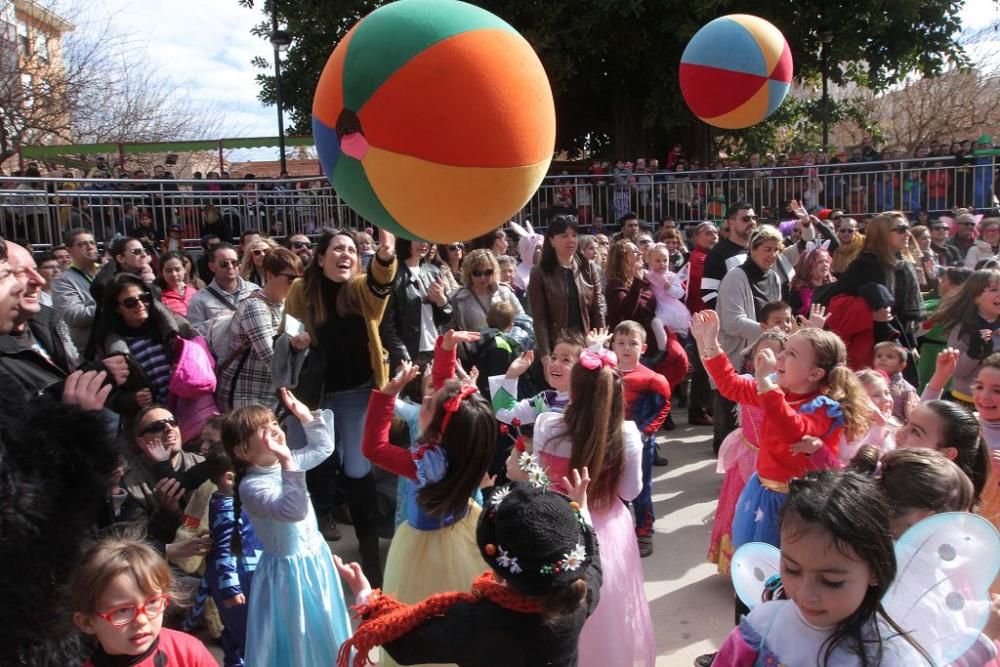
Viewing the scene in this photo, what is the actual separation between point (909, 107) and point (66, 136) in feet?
98.4

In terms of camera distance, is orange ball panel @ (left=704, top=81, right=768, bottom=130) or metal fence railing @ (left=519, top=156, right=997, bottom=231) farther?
metal fence railing @ (left=519, top=156, right=997, bottom=231)


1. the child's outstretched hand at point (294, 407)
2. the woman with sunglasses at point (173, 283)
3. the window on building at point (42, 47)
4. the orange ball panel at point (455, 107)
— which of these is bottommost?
the child's outstretched hand at point (294, 407)

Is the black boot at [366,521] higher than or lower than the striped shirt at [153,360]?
lower

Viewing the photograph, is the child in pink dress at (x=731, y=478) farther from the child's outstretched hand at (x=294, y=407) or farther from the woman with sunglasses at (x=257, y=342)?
the woman with sunglasses at (x=257, y=342)

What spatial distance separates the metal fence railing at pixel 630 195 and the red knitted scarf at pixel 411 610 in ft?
30.7

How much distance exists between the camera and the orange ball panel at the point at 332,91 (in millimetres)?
3023

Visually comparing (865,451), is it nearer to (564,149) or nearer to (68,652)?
(68,652)

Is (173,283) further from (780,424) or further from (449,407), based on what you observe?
(780,424)

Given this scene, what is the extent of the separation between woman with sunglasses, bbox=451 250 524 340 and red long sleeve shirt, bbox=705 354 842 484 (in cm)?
255

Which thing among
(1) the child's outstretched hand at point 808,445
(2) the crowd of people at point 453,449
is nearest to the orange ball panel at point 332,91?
(2) the crowd of people at point 453,449

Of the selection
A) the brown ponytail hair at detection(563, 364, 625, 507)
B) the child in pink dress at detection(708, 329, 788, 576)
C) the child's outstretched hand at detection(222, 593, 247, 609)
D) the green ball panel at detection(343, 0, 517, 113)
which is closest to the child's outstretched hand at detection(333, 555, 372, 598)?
the child's outstretched hand at detection(222, 593, 247, 609)

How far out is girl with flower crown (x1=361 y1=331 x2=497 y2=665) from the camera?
311 cm

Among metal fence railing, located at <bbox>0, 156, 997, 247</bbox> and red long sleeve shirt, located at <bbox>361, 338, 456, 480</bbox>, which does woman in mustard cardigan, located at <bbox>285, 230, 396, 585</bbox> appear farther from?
metal fence railing, located at <bbox>0, 156, 997, 247</bbox>

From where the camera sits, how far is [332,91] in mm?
3062
